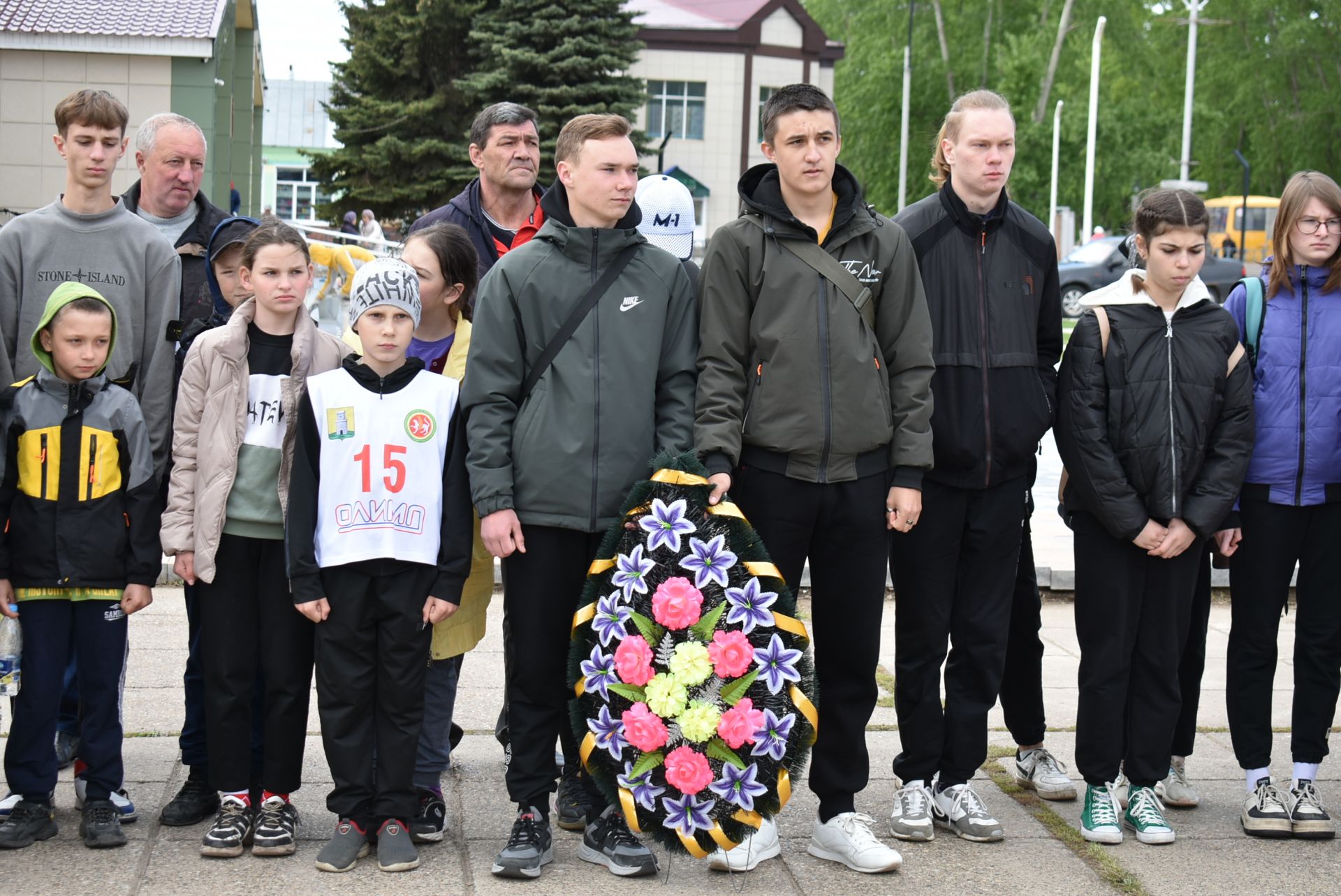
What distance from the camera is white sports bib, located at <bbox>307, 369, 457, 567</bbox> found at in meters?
4.23

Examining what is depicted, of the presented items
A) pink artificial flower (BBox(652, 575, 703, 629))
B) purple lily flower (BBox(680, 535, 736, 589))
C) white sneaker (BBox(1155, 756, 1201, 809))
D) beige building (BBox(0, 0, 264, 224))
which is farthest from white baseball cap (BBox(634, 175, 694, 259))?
beige building (BBox(0, 0, 264, 224))

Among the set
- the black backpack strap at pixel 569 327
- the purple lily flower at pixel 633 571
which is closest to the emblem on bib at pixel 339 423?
the black backpack strap at pixel 569 327

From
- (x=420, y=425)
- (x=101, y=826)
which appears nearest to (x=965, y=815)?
(x=420, y=425)

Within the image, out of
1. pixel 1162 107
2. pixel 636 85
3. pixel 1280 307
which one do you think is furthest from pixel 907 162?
pixel 1280 307

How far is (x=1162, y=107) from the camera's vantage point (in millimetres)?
51875

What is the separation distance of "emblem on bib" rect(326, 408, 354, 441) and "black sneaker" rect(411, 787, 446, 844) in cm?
115

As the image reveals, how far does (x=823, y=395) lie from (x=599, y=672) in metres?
1.04

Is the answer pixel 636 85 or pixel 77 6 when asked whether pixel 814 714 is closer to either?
pixel 77 6

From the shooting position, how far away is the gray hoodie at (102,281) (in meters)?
4.72

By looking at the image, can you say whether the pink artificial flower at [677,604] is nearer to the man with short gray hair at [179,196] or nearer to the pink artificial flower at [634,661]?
the pink artificial flower at [634,661]

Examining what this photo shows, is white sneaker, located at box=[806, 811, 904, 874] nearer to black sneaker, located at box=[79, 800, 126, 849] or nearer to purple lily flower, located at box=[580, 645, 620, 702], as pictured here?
purple lily flower, located at box=[580, 645, 620, 702]

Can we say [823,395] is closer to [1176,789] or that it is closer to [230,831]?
[1176,789]

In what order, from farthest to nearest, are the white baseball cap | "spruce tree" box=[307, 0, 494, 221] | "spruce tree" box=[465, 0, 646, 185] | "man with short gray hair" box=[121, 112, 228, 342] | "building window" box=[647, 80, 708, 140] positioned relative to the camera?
"building window" box=[647, 80, 708, 140] < "spruce tree" box=[307, 0, 494, 221] < "spruce tree" box=[465, 0, 646, 185] < "man with short gray hair" box=[121, 112, 228, 342] < the white baseball cap

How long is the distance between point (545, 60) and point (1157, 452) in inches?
1215
